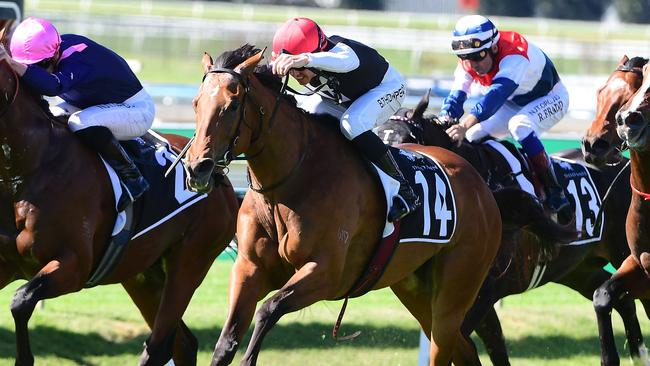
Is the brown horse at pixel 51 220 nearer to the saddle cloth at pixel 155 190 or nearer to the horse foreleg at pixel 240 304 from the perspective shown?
the saddle cloth at pixel 155 190

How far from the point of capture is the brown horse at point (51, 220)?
5.72 metres

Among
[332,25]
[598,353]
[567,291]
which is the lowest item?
[332,25]

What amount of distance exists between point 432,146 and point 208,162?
7.91ft

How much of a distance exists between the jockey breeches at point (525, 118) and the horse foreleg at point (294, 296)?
8.13ft

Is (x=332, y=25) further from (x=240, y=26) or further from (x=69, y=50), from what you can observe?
(x=69, y=50)

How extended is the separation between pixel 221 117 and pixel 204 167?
0.89ft

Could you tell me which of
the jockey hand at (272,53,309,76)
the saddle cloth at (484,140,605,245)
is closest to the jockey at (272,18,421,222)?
the jockey hand at (272,53,309,76)

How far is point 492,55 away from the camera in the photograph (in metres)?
7.67

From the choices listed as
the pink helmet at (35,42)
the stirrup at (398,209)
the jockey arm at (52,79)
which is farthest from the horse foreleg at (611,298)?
the pink helmet at (35,42)

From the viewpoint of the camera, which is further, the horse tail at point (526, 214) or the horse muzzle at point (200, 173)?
the horse tail at point (526, 214)

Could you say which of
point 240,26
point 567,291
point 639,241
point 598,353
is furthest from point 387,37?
point 639,241

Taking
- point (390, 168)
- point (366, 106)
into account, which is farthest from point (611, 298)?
point (366, 106)

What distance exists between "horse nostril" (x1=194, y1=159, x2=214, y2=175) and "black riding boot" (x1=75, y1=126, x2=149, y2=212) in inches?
54.2

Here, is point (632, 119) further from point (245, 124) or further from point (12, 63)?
point (12, 63)
